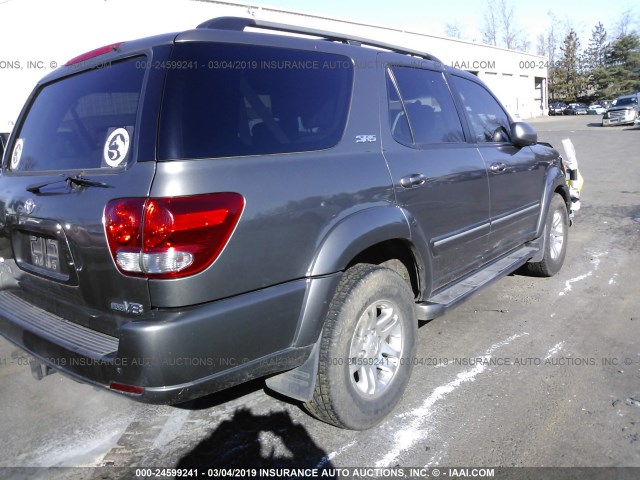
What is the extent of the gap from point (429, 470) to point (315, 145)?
5.57ft

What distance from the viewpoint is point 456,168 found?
338 centimetres

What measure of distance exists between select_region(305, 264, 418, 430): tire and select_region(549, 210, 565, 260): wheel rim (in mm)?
2988

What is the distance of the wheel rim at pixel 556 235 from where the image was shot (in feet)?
17.2

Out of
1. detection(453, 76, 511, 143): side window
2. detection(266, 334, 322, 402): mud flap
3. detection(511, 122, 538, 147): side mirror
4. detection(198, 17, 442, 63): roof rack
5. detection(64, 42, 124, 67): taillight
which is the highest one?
detection(198, 17, 442, 63): roof rack

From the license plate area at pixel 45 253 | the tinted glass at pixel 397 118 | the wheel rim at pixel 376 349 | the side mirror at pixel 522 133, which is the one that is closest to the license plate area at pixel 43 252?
the license plate area at pixel 45 253

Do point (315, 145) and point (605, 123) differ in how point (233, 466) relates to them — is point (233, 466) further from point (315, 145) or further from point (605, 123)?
point (605, 123)

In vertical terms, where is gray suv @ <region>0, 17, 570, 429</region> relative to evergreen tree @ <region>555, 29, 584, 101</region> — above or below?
below

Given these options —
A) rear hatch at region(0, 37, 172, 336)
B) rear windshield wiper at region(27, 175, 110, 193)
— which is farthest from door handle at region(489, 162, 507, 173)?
Result: rear windshield wiper at region(27, 175, 110, 193)

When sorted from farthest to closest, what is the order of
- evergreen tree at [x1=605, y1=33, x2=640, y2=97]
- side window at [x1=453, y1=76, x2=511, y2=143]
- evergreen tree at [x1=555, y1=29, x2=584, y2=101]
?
1. evergreen tree at [x1=555, y1=29, x2=584, y2=101]
2. evergreen tree at [x1=605, y1=33, x2=640, y2=97]
3. side window at [x1=453, y1=76, x2=511, y2=143]

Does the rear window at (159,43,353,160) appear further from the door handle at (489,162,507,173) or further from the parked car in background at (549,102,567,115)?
the parked car in background at (549,102,567,115)

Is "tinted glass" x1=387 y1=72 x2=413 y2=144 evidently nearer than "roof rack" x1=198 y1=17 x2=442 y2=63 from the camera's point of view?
No

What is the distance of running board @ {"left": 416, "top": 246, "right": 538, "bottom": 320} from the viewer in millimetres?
3135

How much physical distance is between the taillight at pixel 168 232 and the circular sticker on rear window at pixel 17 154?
140 centimetres

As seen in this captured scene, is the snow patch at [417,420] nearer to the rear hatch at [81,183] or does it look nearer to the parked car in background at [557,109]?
the rear hatch at [81,183]
